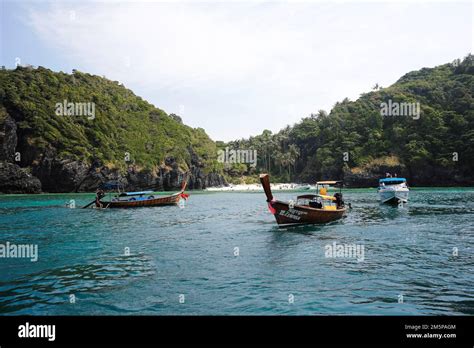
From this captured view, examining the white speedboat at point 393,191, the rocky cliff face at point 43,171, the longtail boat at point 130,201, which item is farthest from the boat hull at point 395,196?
the rocky cliff face at point 43,171

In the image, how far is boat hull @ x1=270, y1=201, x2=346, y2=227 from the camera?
24370mm

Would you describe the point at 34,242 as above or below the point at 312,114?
below

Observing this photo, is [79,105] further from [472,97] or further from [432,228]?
[472,97]

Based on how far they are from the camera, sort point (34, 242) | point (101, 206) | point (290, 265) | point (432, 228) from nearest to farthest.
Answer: point (290, 265)
point (34, 242)
point (432, 228)
point (101, 206)

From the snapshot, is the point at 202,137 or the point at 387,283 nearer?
the point at 387,283

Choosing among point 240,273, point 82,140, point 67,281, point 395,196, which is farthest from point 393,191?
point 82,140

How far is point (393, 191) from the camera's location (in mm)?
42875

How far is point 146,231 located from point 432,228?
21194 millimetres

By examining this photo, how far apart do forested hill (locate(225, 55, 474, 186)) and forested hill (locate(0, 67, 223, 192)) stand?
37.1 metres

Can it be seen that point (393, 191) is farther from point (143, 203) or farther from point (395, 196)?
point (143, 203)

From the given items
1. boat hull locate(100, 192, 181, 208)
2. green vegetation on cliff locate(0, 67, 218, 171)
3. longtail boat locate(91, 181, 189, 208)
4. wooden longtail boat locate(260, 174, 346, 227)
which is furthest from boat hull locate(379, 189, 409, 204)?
green vegetation on cliff locate(0, 67, 218, 171)

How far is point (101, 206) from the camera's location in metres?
44.6
